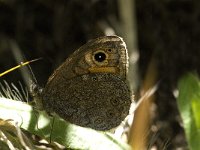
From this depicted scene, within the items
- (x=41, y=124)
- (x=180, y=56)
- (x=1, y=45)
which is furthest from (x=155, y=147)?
(x=1, y=45)

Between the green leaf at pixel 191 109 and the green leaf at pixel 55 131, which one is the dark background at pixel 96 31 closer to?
the green leaf at pixel 191 109

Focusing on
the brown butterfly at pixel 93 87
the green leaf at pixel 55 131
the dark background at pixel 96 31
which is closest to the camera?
the green leaf at pixel 55 131

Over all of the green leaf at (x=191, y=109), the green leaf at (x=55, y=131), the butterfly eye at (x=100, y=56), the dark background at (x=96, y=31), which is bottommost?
the dark background at (x=96, y=31)

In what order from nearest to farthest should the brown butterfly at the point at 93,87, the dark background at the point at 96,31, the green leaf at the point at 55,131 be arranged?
1. the green leaf at the point at 55,131
2. the brown butterfly at the point at 93,87
3. the dark background at the point at 96,31

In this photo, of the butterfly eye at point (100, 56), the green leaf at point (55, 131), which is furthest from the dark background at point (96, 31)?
the green leaf at point (55, 131)

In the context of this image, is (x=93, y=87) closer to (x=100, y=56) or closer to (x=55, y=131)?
(x=100, y=56)

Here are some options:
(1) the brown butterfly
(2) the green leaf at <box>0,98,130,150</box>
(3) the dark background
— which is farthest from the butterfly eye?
(3) the dark background
